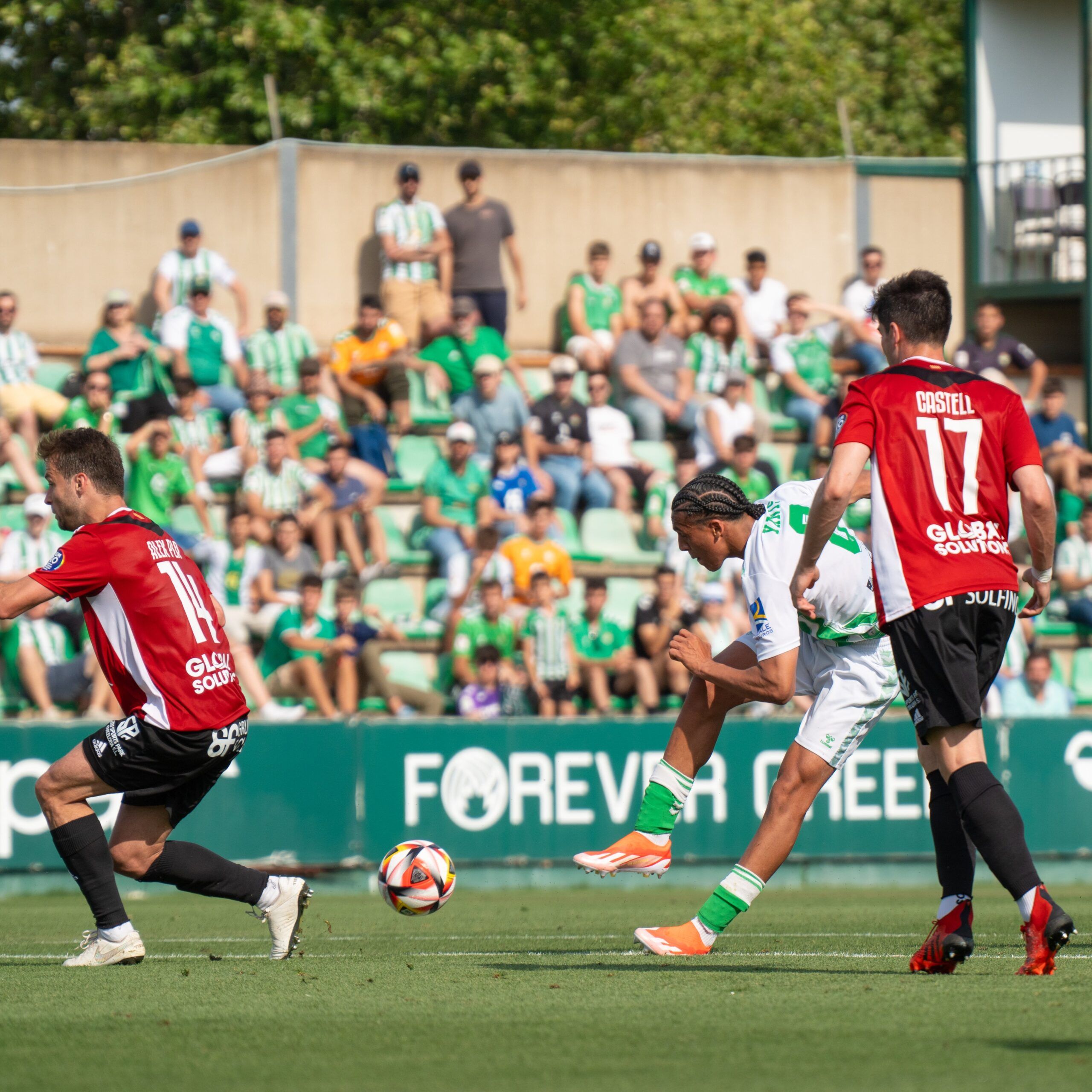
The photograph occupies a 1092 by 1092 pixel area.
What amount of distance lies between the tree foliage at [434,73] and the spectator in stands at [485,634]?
1616 centimetres

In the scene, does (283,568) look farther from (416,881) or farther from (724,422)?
(416,881)

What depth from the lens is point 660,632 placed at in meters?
14.5

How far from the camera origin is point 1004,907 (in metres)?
10.4

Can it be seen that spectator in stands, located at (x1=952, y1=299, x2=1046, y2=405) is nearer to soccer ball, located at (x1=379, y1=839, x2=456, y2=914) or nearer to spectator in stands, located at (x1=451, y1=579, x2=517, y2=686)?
spectator in stands, located at (x1=451, y1=579, x2=517, y2=686)

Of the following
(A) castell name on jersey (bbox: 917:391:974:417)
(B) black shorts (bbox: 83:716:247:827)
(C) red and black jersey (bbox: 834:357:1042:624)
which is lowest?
(B) black shorts (bbox: 83:716:247:827)

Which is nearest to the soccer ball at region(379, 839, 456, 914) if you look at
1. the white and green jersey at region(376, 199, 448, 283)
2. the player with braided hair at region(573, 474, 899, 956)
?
the player with braided hair at region(573, 474, 899, 956)

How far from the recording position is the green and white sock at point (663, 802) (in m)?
7.09

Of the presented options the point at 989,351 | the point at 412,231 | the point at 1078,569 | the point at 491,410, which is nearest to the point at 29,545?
the point at 491,410

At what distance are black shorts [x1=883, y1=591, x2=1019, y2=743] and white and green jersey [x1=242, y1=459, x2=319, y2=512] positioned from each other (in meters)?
10.0

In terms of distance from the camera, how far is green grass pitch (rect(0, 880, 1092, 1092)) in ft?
14.9

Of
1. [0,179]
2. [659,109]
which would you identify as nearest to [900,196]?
[0,179]

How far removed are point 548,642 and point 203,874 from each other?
7460 mm

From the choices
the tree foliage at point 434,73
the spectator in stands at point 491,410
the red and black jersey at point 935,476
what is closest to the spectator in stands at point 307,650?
the spectator in stands at point 491,410

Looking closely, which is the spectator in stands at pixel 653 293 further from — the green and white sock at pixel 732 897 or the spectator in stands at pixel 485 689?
the green and white sock at pixel 732 897
